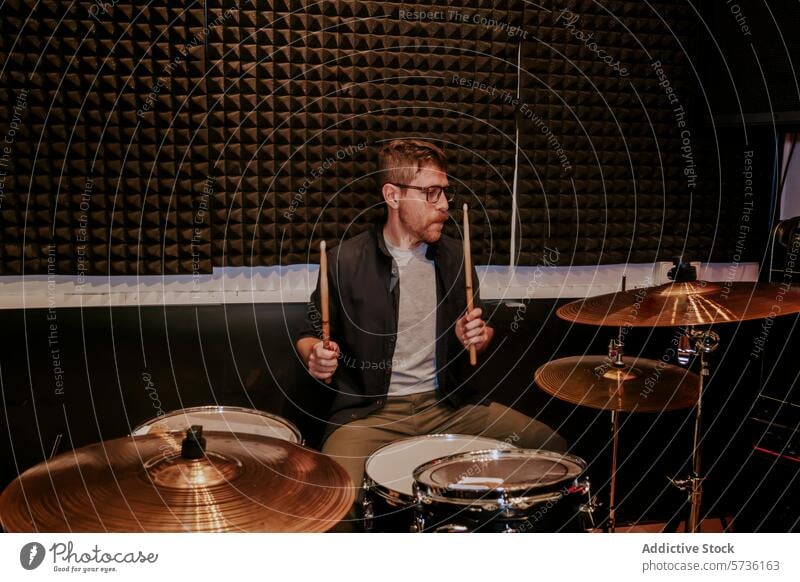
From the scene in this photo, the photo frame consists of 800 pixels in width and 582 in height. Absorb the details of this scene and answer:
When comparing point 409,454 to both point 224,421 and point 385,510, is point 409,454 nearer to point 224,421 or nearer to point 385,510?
point 385,510

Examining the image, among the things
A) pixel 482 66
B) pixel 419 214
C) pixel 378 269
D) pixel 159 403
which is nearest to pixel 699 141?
pixel 482 66

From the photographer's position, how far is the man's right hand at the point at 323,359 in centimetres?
185

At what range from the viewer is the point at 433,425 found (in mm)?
1981

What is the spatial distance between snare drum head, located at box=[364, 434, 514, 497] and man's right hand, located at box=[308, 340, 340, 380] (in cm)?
32

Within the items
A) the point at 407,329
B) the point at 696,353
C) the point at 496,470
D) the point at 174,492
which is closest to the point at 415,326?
the point at 407,329

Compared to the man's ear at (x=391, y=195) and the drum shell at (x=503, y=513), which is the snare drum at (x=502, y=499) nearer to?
the drum shell at (x=503, y=513)

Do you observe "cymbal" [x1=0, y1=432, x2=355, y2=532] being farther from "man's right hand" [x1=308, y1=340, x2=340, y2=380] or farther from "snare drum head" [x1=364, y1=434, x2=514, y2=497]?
"man's right hand" [x1=308, y1=340, x2=340, y2=380]

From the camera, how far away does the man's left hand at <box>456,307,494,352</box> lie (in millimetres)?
1897

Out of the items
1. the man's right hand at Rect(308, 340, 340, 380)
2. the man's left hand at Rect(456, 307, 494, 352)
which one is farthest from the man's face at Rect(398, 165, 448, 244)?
the man's right hand at Rect(308, 340, 340, 380)

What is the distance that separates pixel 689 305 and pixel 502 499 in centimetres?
72

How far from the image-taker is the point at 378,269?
2.01m

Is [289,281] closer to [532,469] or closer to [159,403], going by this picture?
[159,403]

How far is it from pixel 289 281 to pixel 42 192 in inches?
31.0

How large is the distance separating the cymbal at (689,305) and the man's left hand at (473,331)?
271mm
